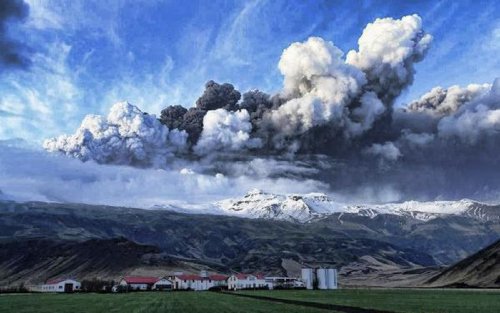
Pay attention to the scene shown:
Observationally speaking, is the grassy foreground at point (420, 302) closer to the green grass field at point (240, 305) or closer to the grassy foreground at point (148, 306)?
the green grass field at point (240, 305)

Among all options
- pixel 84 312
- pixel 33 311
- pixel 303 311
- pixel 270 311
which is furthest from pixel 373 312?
pixel 33 311

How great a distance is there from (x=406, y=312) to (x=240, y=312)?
69.5 feet

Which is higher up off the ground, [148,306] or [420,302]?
[148,306]

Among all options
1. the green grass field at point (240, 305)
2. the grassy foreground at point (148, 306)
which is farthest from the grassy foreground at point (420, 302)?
the grassy foreground at point (148, 306)

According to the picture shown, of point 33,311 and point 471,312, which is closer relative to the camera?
point 471,312

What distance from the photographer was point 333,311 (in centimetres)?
7419

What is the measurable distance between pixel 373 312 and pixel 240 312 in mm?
17150

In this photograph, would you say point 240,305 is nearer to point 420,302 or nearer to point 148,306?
point 148,306

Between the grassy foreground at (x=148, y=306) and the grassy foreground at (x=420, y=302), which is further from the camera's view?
the grassy foreground at (x=148, y=306)

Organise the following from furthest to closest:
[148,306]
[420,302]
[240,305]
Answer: [420,302], [240,305], [148,306]

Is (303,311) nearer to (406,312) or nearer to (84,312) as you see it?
(406,312)

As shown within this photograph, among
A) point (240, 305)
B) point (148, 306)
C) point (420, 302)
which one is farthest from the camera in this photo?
point (420, 302)

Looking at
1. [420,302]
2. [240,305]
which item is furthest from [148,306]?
[420,302]

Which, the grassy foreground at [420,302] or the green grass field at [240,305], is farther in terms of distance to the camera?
the green grass field at [240,305]
